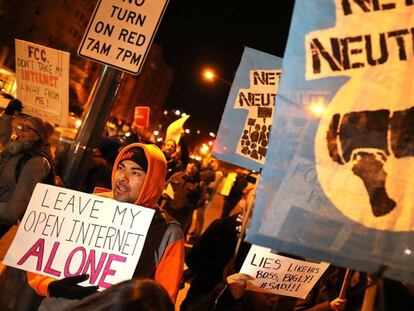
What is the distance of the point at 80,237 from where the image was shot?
267 cm

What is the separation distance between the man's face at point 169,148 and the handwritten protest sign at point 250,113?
13.5 feet

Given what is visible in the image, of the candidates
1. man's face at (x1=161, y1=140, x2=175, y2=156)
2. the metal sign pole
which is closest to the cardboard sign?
man's face at (x1=161, y1=140, x2=175, y2=156)

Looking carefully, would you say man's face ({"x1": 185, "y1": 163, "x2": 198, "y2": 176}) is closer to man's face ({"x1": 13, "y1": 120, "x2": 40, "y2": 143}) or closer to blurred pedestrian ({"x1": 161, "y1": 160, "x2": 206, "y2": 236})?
blurred pedestrian ({"x1": 161, "y1": 160, "x2": 206, "y2": 236})

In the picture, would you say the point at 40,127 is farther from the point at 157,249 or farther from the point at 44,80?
the point at 157,249

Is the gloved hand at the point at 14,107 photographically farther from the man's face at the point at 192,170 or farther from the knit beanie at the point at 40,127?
the man's face at the point at 192,170

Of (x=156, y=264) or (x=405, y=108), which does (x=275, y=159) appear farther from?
(x=156, y=264)

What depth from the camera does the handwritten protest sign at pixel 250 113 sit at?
15.6ft

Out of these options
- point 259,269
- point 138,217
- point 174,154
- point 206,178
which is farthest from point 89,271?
point 206,178

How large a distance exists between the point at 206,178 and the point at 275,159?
31.8 ft

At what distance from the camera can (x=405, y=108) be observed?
6.43 feet

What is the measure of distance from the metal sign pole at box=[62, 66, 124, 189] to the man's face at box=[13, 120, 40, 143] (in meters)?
0.66

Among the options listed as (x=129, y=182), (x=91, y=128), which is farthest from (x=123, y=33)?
(x=129, y=182)

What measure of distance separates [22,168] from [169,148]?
16.4ft

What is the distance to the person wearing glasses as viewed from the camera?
3953mm
